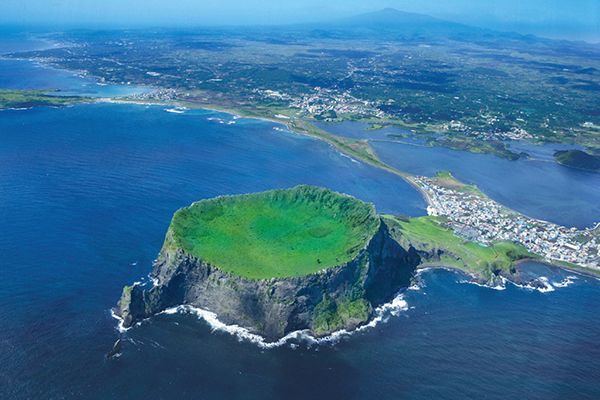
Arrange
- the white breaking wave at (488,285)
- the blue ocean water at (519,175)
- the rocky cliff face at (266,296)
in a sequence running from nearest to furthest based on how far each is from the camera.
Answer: the rocky cliff face at (266,296) → the white breaking wave at (488,285) → the blue ocean water at (519,175)

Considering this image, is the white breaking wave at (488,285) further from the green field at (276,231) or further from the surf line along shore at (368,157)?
the green field at (276,231)

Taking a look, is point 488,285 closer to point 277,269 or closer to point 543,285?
point 543,285

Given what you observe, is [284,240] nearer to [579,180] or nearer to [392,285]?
[392,285]

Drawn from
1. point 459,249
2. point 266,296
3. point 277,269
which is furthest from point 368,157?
point 266,296

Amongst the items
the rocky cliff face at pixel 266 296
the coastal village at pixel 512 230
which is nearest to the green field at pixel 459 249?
the coastal village at pixel 512 230

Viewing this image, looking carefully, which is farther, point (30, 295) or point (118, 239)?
point (118, 239)

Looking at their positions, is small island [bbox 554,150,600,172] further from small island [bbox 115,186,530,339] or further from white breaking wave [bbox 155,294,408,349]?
white breaking wave [bbox 155,294,408,349]

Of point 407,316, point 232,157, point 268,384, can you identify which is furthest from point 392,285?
point 232,157
